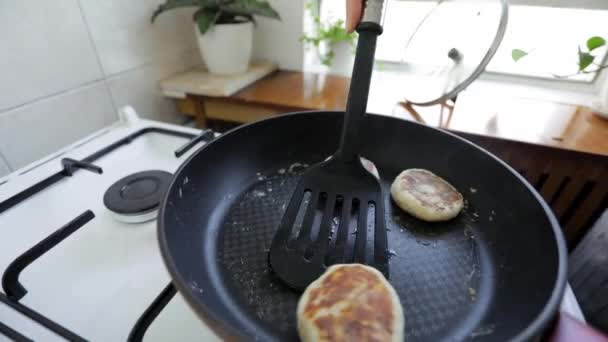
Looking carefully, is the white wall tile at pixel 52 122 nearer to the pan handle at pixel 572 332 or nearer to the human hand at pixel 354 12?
the human hand at pixel 354 12

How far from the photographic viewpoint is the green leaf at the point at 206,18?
0.79m

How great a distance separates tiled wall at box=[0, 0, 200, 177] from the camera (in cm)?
56

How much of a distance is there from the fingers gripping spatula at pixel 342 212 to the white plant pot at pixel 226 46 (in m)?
0.53

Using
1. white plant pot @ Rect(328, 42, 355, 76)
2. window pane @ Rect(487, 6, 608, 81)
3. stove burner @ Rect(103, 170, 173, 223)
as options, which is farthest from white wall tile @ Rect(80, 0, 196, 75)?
window pane @ Rect(487, 6, 608, 81)

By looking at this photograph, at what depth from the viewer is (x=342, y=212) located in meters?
0.44

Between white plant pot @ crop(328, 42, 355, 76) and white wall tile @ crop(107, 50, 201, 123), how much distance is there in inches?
19.4

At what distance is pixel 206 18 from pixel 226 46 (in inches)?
3.4

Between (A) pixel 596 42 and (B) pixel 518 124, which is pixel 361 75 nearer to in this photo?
(B) pixel 518 124

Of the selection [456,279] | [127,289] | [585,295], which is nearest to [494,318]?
[456,279]

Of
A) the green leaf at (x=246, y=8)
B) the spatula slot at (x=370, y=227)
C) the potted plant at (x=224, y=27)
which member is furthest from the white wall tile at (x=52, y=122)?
the spatula slot at (x=370, y=227)

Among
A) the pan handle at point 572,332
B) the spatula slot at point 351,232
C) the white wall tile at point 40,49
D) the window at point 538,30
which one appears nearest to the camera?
the pan handle at point 572,332

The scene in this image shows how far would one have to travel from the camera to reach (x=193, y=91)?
84cm

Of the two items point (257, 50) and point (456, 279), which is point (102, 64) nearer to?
point (257, 50)

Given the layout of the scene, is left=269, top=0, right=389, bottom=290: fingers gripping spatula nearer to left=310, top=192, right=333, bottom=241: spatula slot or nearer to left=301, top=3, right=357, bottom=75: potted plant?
left=310, top=192, right=333, bottom=241: spatula slot
